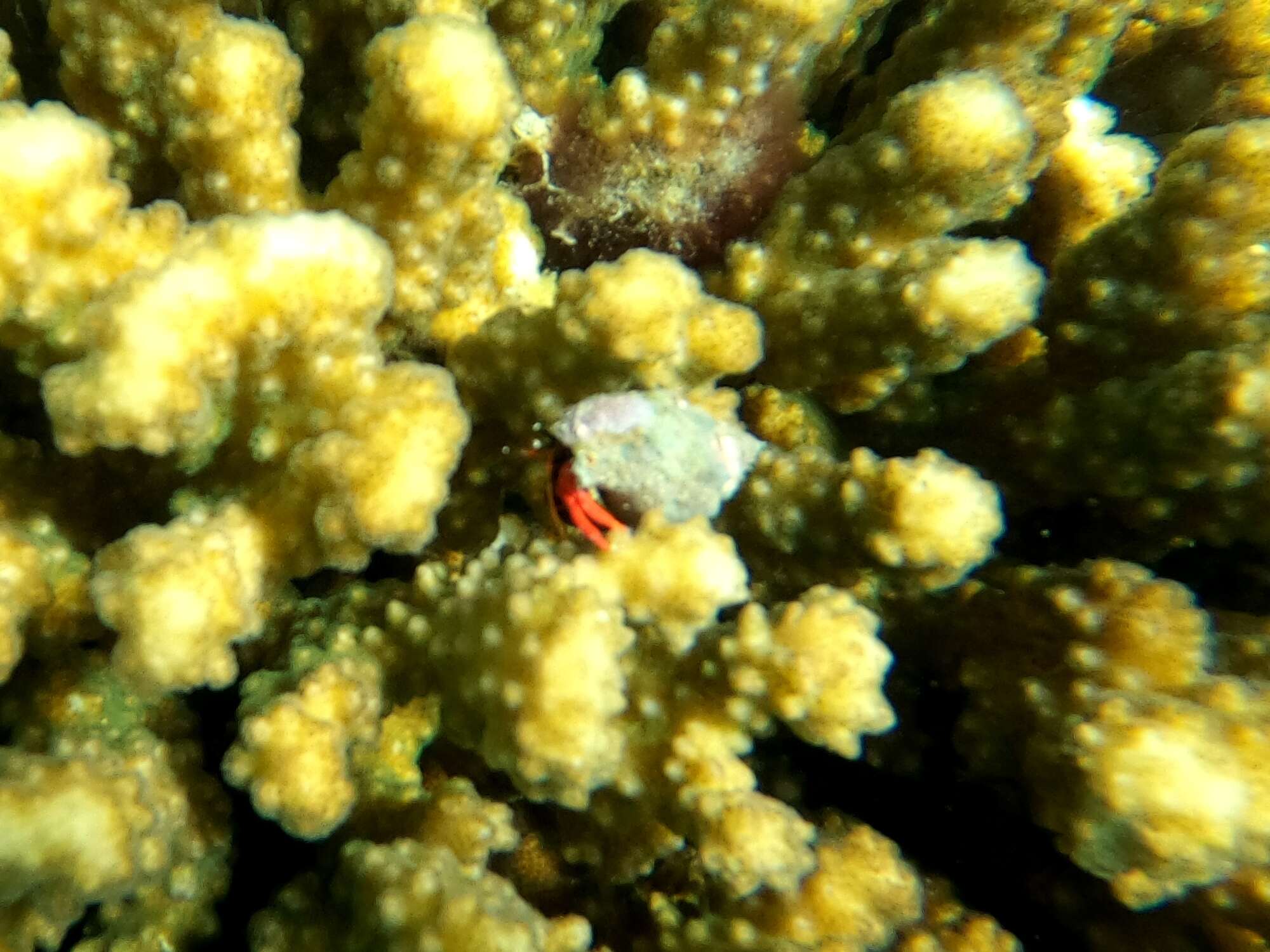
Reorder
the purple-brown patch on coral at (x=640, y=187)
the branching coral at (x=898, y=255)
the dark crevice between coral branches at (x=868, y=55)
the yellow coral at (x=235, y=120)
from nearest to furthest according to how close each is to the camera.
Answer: the yellow coral at (x=235, y=120) < the branching coral at (x=898, y=255) < the purple-brown patch on coral at (x=640, y=187) < the dark crevice between coral branches at (x=868, y=55)

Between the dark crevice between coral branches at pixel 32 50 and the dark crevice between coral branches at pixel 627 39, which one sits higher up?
the dark crevice between coral branches at pixel 627 39

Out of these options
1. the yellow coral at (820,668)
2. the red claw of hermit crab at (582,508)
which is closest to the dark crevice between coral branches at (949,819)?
the yellow coral at (820,668)

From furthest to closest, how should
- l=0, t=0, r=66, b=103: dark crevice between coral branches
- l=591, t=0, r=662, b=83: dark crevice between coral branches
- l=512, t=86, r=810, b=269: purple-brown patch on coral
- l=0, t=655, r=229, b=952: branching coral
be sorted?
l=591, t=0, r=662, b=83: dark crevice between coral branches < l=512, t=86, r=810, b=269: purple-brown patch on coral < l=0, t=0, r=66, b=103: dark crevice between coral branches < l=0, t=655, r=229, b=952: branching coral

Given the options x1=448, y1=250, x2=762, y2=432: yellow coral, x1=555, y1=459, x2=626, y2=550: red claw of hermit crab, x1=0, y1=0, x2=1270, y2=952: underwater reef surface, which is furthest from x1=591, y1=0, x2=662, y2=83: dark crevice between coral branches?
x1=555, y1=459, x2=626, y2=550: red claw of hermit crab

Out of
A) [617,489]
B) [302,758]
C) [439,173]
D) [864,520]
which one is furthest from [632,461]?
[302,758]

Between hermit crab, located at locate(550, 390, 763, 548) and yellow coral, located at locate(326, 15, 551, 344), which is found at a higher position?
yellow coral, located at locate(326, 15, 551, 344)

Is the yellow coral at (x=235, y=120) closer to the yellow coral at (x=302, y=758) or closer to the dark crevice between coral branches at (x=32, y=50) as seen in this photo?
the dark crevice between coral branches at (x=32, y=50)

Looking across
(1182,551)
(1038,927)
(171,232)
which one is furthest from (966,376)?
(171,232)

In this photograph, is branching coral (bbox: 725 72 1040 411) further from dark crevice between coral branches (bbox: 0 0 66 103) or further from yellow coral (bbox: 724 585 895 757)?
dark crevice between coral branches (bbox: 0 0 66 103)
